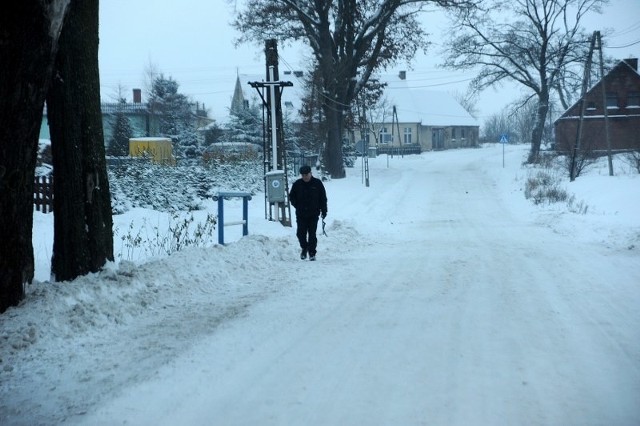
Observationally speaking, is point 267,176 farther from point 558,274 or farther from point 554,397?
point 554,397

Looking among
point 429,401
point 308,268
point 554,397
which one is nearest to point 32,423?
point 429,401

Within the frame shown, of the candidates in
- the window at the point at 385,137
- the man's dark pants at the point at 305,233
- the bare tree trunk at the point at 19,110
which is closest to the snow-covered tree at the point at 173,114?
the window at the point at 385,137

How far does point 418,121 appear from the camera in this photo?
79500mm

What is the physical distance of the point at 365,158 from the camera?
108 feet

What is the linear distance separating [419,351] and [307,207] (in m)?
6.17

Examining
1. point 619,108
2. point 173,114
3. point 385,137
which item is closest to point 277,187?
point 173,114

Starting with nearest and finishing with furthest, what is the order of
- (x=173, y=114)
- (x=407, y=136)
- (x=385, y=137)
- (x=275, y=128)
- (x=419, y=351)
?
(x=419, y=351) < (x=275, y=128) < (x=173, y=114) < (x=385, y=137) < (x=407, y=136)

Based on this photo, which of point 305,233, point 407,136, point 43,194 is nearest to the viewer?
point 305,233

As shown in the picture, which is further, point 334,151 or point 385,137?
point 385,137

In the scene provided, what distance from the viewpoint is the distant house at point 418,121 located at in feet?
252

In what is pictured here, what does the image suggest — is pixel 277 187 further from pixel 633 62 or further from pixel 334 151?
pixel 633 62

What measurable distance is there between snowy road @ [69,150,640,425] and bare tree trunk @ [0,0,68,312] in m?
2.37

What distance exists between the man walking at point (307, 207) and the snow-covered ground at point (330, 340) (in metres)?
0.41

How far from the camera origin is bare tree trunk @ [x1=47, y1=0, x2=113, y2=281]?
7.72m
